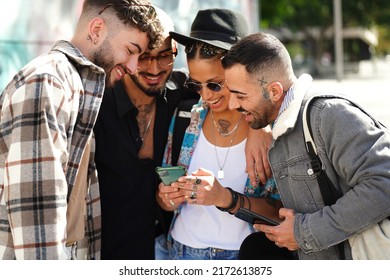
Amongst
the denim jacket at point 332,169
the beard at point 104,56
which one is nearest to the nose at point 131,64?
the beard at point 104,56

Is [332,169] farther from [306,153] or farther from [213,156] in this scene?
[213,156]

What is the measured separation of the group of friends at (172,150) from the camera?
2.24 meters

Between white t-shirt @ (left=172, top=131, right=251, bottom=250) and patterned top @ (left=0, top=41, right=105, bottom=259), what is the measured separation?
3.01ft

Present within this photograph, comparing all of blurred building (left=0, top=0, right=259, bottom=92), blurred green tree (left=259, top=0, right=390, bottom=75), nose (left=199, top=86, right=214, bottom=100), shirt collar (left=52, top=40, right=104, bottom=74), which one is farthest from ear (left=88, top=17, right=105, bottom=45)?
blurred green tree (left=259, top=0, right=390, bottom=75)

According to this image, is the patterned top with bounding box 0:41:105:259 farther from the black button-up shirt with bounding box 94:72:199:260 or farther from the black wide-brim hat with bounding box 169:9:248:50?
the black wide-brim hat with bounding box 169:9:248:50

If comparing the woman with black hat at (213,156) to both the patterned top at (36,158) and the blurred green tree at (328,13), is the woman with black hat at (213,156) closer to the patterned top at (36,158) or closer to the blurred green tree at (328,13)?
the patterned top at (36,158)

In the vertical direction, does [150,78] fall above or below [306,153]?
above

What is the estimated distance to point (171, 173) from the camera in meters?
2.87

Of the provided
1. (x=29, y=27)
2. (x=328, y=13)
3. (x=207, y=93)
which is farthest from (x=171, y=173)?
(x=328, y=13)

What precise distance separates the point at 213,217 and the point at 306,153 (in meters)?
0.71

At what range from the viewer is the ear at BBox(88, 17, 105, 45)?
2629 millimetres

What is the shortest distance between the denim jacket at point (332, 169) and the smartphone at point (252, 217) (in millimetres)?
129

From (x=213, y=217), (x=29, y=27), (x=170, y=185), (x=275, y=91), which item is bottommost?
(x=213, y=217)
